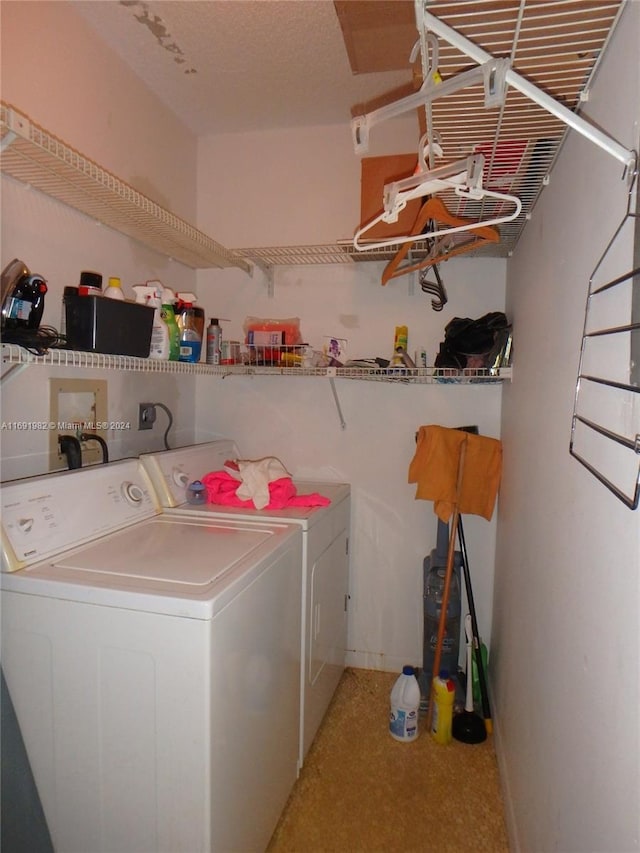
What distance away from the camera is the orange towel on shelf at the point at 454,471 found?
86.5 inches

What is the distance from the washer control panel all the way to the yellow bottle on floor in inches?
53.2

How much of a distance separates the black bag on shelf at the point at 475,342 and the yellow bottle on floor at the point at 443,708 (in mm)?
1316

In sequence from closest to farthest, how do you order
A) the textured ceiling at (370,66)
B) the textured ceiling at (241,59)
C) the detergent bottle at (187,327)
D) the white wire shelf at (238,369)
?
1. the textured ceiling at (370,66)
2. the white wire shelf at (238,369)
3. the textured ceiling at (241,59)
4. the detergent bottle at (187,327)

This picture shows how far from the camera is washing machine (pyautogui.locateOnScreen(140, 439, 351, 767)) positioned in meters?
1.87

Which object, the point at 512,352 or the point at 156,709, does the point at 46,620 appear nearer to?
the point at 156,709

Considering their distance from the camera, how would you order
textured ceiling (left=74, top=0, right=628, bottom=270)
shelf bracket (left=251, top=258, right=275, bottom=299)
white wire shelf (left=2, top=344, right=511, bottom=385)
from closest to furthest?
textured ceiling (left=74, top=0, right=628, bottom=270), white wire shelf (left=2, top=344, right=511, bottom=385), shelf bracket (left=251, top=258, right=275, bottom=299)

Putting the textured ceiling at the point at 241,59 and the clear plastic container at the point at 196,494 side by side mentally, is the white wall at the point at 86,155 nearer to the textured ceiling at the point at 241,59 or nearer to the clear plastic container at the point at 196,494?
the textured ceiling at the point at 241,59

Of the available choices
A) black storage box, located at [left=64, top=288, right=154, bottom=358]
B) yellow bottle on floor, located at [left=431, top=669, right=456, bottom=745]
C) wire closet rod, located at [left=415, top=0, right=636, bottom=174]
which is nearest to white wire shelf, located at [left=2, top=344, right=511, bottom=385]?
black storage box, located at [left=64, top=288, right=154, bottom=358]

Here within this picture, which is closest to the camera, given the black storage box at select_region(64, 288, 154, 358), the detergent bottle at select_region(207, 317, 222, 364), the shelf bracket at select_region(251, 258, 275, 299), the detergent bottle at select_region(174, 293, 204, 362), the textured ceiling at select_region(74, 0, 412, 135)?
the black storage box at select_region(64, 288, 154, 358)

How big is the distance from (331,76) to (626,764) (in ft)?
7.99

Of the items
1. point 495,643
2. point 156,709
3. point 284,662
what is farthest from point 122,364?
point 495,643

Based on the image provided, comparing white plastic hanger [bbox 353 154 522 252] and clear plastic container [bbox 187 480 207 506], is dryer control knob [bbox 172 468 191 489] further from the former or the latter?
white plastic hanger [bbox 353 154 522 252]

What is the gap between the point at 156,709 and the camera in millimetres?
1195

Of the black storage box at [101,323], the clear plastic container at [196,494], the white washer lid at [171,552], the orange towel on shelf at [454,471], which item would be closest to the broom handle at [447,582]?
the orange towel on shelf at [454,471]
